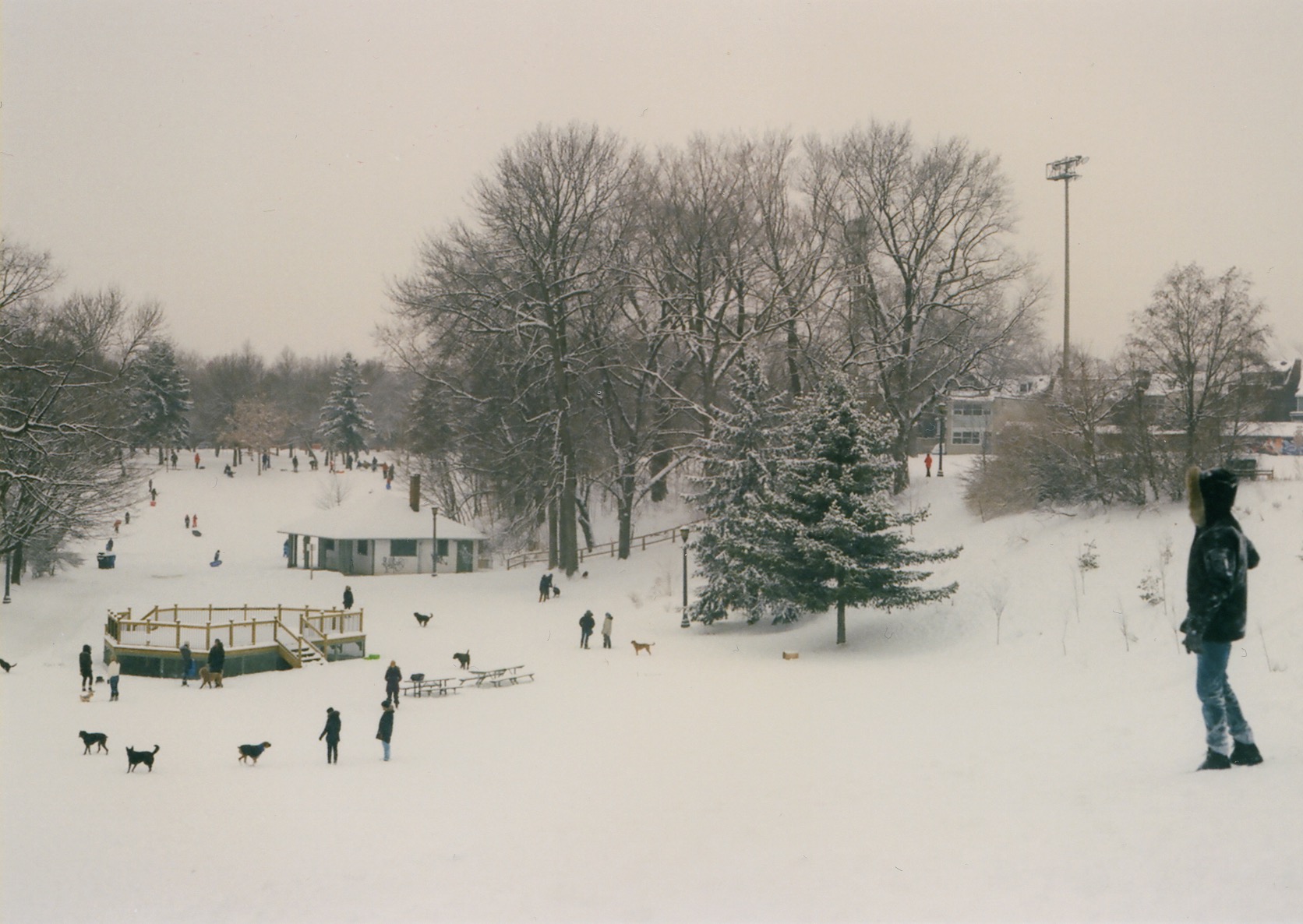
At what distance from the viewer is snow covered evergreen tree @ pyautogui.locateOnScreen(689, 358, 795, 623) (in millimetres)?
31281

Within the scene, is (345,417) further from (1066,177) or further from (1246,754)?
(1246,754)

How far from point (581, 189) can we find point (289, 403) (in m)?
91.9

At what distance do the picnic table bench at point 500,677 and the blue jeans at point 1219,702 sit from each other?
1730cm

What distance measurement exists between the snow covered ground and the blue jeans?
0.34 m

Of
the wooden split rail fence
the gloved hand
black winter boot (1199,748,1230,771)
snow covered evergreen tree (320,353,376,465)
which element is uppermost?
snow covered evergreen tree (320,353,376,465)

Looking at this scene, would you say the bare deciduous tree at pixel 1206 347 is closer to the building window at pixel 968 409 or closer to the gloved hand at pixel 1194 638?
the gloved hand at pixel 1194 638

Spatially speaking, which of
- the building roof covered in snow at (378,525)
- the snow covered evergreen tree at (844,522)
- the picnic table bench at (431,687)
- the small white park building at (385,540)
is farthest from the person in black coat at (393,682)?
the building roof covered in snow at (378,525)

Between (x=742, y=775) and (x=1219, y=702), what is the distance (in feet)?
21.5

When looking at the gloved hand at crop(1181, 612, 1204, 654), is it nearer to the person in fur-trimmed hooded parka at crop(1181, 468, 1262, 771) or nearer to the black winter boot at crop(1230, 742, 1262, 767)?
the person in fur-trimmed hooded parka at crop(1181, 468, 1262, 771)

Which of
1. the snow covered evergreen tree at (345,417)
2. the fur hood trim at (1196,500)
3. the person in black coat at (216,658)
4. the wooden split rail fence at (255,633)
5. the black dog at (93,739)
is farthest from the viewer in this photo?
the snow covered evergreen tree at (345,417)

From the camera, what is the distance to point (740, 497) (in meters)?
34.1

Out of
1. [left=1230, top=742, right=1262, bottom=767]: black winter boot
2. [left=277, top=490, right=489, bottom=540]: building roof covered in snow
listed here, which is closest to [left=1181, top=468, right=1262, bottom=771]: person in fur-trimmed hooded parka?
[left=1230, top=742, right=1262, bottom=767]: black winter boot

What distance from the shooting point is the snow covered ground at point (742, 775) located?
31.6 ft

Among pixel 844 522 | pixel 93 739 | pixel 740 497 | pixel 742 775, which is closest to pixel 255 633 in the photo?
pixel 93 739
